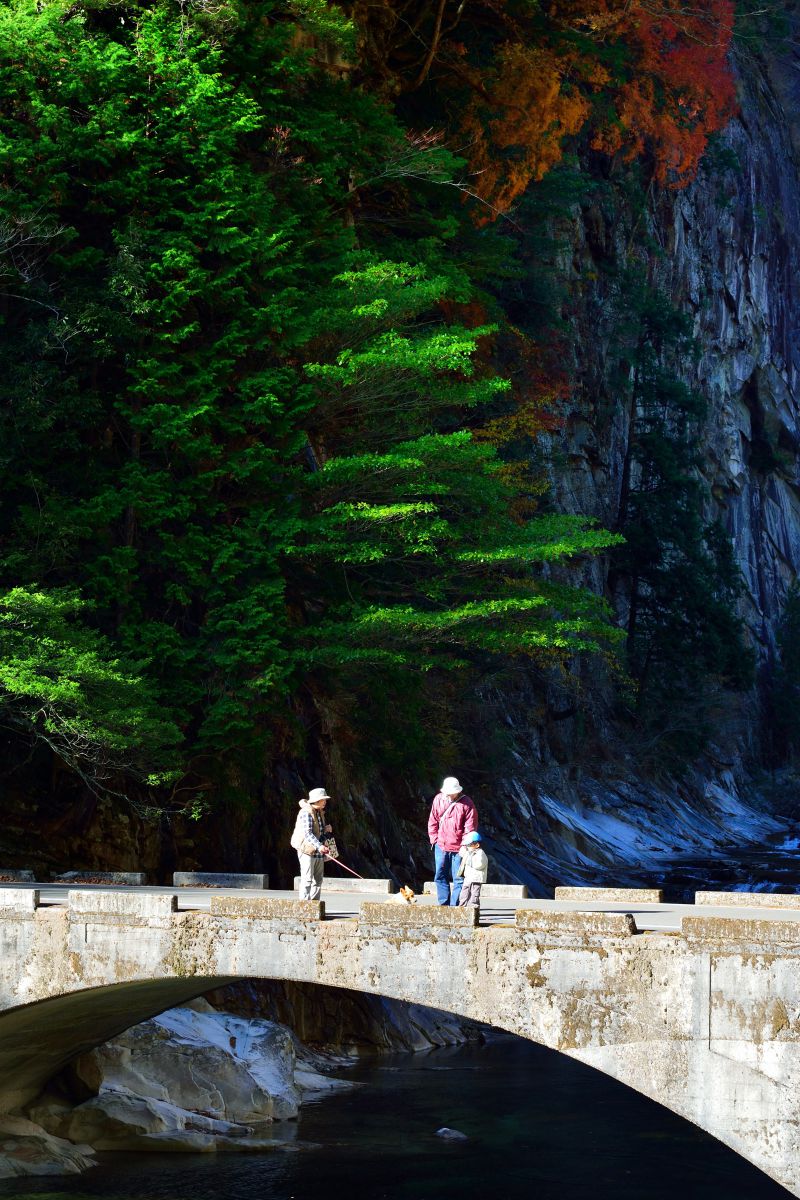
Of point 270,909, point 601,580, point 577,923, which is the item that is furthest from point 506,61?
point 601,580

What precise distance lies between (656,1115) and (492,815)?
15.8m

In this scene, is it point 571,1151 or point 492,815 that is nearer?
point 571,1151

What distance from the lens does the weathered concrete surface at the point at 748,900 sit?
16.8 metres

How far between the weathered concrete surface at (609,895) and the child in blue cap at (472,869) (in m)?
2.29

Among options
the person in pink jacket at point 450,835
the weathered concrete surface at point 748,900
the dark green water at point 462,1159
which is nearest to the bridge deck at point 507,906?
the weathered concrete surface at point 748,900

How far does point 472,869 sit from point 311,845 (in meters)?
1.69

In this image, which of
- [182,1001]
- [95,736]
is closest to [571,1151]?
[182,1001]

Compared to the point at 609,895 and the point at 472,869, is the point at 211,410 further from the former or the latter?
the point at 472,869

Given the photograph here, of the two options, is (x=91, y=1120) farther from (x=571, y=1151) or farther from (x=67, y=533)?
(x=67, y=533)

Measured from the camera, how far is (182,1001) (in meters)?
20.0

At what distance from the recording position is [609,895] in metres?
17.8

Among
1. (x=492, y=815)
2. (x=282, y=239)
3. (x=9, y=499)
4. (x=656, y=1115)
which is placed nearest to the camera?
(x=656, y=1115)

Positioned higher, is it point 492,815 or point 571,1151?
point 492,815

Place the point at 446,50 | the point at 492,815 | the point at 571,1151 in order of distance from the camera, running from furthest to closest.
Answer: the point at 492,815 → the point at 446,50 → the point at 571,1151
